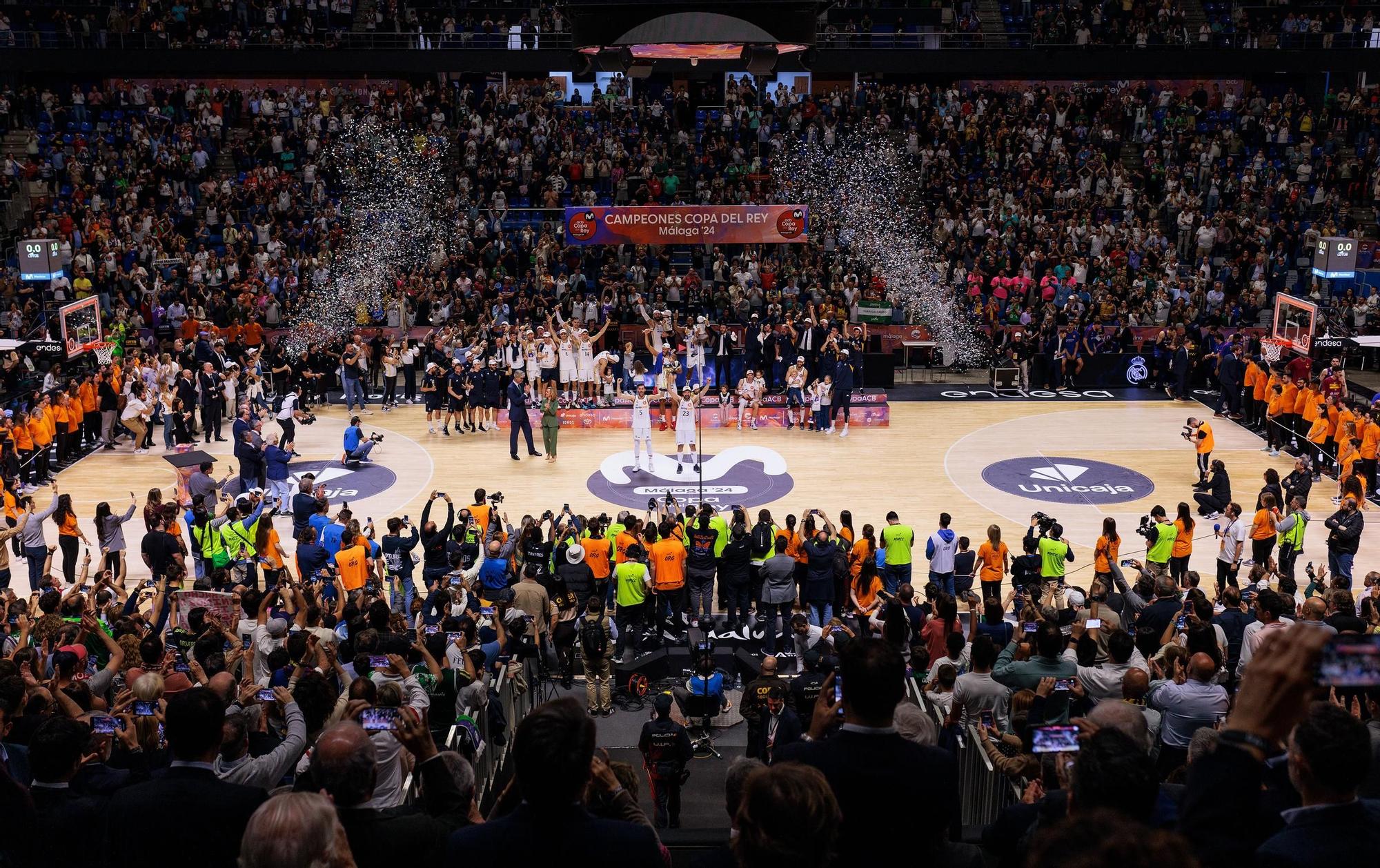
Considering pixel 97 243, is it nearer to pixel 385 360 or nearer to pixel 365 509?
pixel 385 360

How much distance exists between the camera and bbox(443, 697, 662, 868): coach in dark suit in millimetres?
3574

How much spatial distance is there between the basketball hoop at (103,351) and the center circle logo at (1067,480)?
52.8 feet

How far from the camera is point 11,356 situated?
73.1 ft

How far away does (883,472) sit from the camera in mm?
20891

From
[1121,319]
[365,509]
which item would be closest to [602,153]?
[1121,319]

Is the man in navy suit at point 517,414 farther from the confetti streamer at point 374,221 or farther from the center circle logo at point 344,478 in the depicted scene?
the confetti streamer at point 374,221

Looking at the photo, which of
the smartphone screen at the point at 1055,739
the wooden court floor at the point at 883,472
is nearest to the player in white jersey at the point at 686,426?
the wooden court floor at the point at 883,472

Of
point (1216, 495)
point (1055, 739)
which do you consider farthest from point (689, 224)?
point (1055, 739)

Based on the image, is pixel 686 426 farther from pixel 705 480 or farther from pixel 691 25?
pixel 691 25

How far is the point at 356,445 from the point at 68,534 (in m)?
6.07

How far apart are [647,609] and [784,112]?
2310 cm

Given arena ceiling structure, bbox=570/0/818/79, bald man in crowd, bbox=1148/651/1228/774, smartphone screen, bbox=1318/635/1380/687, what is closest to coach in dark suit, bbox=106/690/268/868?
smartphone screen, bbox=1318/635/1380/687

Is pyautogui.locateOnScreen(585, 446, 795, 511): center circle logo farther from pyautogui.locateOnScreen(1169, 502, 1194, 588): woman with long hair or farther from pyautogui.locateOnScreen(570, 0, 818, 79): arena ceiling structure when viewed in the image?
pyautogui.locateOnScreen(570, 0, 818, 79): arena ceiling structure

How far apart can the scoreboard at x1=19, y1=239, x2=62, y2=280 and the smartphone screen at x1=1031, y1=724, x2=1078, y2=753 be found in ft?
83.9
